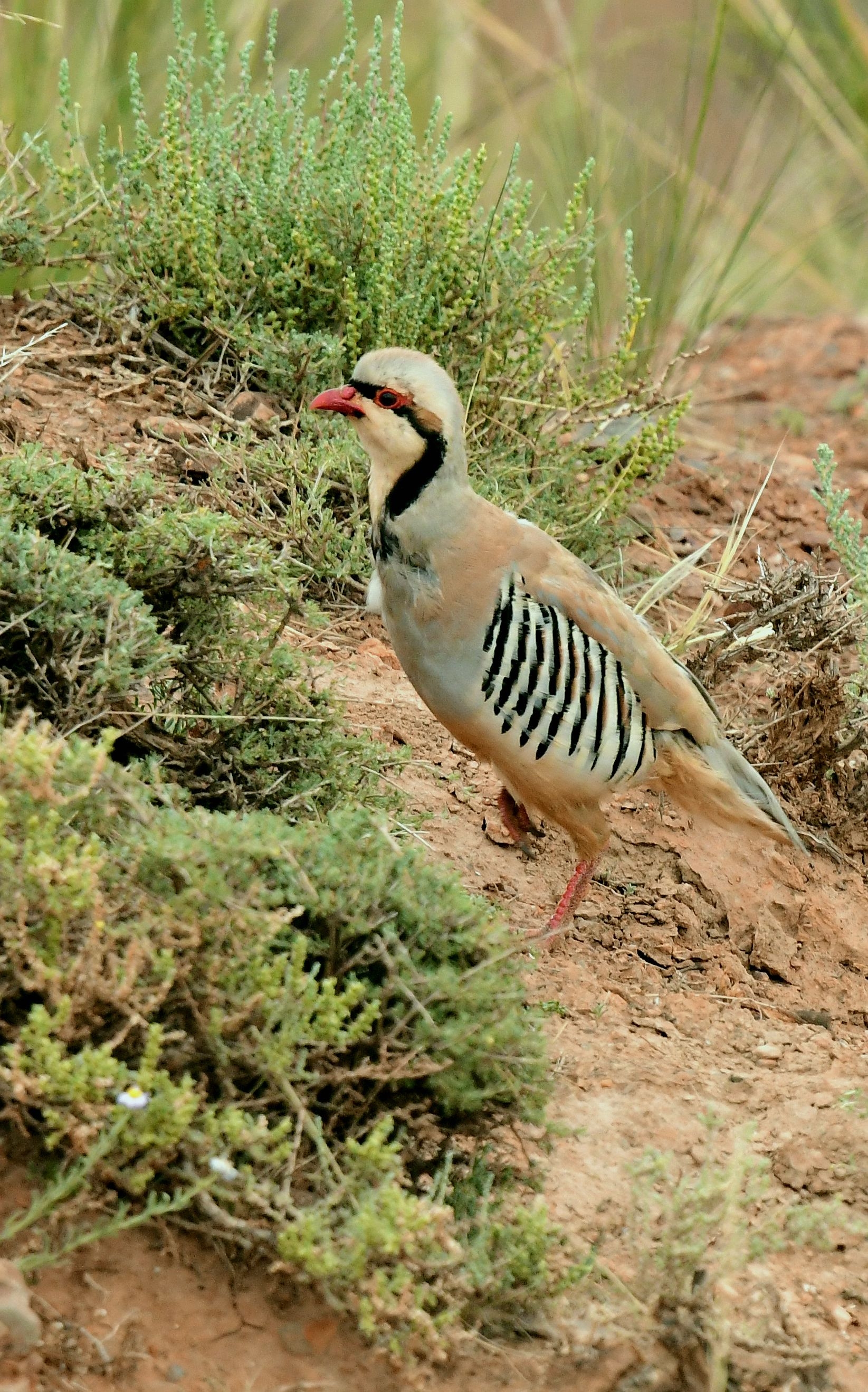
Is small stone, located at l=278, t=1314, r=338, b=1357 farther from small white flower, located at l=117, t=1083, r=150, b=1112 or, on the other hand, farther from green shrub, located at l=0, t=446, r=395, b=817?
green shrub, located at l=0, t=446, r=395, b=817

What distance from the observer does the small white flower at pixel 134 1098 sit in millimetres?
2227

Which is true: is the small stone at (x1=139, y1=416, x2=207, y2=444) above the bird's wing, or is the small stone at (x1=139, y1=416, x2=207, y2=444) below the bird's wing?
below

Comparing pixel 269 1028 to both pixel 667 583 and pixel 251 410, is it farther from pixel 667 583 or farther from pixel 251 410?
pixel 667 583

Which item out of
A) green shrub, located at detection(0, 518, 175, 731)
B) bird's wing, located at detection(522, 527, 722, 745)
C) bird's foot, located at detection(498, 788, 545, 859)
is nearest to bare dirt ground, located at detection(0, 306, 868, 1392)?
bird's foot, located at detection(498, 788, 545, 859)

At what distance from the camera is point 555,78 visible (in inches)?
263

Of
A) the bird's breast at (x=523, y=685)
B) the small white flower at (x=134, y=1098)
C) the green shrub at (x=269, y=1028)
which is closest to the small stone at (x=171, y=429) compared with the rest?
the bird's breast at (x=523, y=685)

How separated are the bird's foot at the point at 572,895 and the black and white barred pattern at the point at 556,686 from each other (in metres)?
0.28

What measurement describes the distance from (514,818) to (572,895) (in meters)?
0.28

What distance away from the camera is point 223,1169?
7.43 ft

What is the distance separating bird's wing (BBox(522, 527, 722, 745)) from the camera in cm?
401

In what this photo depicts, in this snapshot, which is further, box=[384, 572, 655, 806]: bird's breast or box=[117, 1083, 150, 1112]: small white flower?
box=[384, 572, 655, 806]: bird's breast

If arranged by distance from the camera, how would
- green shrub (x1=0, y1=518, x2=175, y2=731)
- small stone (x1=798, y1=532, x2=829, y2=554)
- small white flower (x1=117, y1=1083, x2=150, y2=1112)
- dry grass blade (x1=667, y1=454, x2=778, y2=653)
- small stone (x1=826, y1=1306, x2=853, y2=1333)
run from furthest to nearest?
small stone (x1=798, y1=532, x2=829, y2=554) < dry grass blade (x1=667, y1=454, x2=778, y2=653) < green shrub (x1=0, y1=518, x2=175, y2=731) < small stone (x1=826, y1=1306, x2=853, y2=1333) < small white flower (x1=117, y1=1083, x2=150, y2=1112)

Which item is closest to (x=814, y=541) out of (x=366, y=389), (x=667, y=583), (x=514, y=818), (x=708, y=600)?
(x=667, y=583)

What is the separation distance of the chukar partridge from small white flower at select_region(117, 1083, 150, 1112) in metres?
1.75
